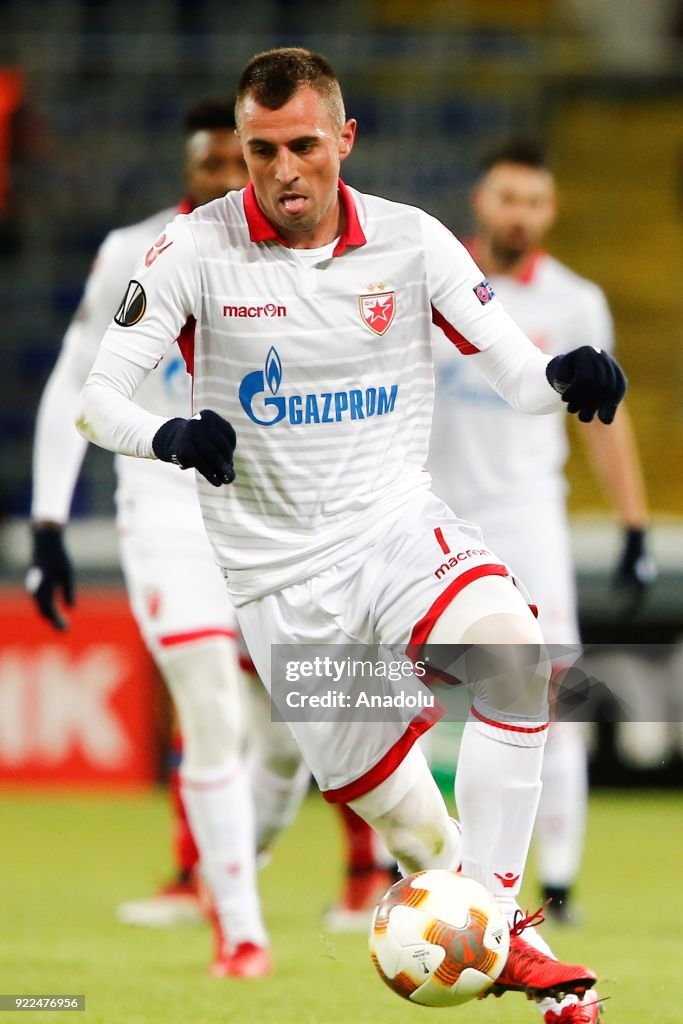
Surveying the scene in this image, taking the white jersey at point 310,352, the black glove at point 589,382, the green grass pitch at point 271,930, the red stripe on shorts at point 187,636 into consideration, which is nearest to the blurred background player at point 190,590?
the red stripe on shorts at point 187,636

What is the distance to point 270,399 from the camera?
12.7ft

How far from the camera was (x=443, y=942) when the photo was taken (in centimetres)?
350

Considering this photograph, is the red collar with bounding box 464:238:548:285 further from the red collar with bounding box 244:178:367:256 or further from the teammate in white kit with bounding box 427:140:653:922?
the red collar with bounding box 244:178:367:256

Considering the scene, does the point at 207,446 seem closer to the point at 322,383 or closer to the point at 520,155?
the point at 322,383

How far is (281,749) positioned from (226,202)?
2.24 m

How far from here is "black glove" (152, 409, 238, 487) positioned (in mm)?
3498

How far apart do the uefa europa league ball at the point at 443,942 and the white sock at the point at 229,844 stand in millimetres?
1405

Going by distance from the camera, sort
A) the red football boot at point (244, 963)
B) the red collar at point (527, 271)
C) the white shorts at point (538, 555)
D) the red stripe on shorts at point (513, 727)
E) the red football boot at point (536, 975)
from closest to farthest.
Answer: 1. the red football boot at point (536, 975)
2. the red stripe on shorts at point (513, 727)
3. the red football boot at point (244, 963)
4. the white shorts at point (538, 555)
5. the red collar at point (527, 271)

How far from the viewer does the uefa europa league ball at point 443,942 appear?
3.49 meters

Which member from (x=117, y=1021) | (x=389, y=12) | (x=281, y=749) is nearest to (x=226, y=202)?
(x=117, y=1021)

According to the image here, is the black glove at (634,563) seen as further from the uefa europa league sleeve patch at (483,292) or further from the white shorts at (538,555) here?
the uefa europa league sleeve patch at (483,292)

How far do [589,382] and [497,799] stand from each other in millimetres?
816

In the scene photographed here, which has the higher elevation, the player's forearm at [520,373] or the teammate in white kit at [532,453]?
the player's forearm at [520,373]

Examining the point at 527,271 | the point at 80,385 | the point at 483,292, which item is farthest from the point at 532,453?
the point at 483,292
